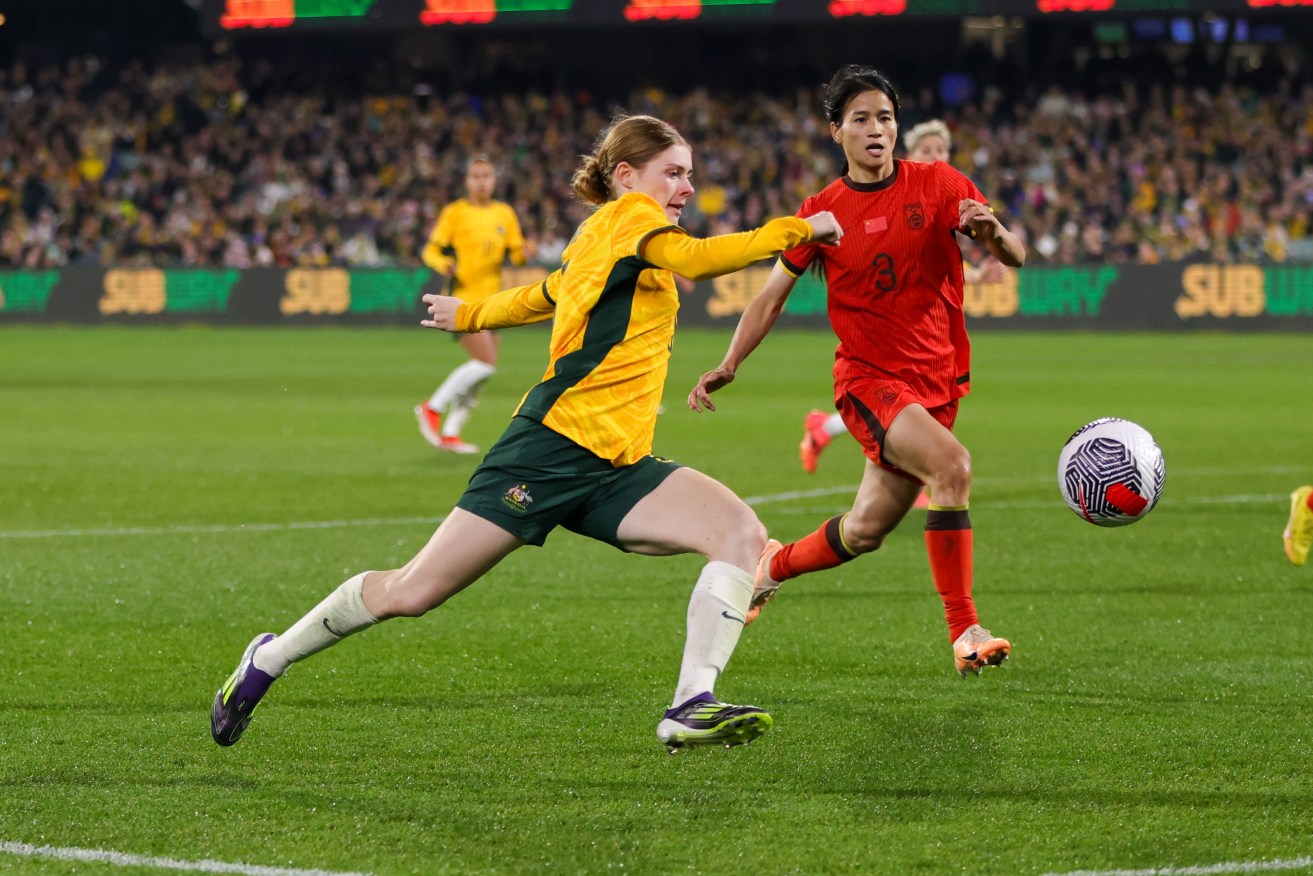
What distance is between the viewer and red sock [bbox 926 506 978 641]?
6500mm

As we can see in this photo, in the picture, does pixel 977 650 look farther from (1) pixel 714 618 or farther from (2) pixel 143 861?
(2) pixel 143 861

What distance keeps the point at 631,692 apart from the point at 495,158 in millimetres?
34637

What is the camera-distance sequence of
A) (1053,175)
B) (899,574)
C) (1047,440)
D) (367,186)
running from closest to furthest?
1. (899,574)
2. (1047,440)
3. (1053,175)
4. (367,186)

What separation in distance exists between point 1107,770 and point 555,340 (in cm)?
202

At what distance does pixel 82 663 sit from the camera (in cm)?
675

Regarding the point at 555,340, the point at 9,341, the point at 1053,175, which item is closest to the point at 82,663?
the point at 555,340

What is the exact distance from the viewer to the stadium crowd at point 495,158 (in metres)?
34.7

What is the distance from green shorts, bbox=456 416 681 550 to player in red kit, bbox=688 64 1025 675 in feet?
4.64

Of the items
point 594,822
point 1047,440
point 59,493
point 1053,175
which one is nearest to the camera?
point 594,822

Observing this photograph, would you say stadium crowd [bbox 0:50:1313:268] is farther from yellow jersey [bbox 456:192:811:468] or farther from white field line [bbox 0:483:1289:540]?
yellow jersey [bbox 456:192:811:468]

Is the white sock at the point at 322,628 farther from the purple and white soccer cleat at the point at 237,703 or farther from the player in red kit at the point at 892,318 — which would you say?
the player in red kit at the point at 892,318

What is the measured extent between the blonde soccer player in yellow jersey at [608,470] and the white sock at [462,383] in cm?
931

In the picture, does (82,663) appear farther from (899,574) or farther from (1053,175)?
(1053,175)

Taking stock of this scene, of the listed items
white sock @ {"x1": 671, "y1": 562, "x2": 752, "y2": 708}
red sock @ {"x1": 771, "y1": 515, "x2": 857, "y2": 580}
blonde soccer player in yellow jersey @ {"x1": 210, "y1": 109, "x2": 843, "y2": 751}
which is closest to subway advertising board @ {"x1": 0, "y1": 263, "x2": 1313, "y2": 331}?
red sock @ {"x1": 771, "y1": 515, "x2": 857, "y2": 580}
